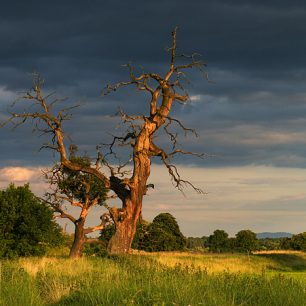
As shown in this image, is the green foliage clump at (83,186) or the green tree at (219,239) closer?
the green foliage clump at (83,186)

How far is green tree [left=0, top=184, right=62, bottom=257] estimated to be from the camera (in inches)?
1603

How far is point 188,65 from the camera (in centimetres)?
3666

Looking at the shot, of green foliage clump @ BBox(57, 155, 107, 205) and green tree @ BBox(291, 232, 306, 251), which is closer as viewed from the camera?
green foliage clump @ BBox(57, 155, 107, 205)

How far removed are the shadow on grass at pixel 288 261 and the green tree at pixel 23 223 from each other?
1943cm

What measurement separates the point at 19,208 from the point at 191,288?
30.3 meters

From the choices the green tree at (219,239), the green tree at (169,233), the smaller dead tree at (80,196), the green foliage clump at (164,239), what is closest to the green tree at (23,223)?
the smaller dead tree at (80,196)

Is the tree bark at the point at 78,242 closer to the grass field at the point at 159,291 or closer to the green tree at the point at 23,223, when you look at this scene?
the green tree at the point at 23,223

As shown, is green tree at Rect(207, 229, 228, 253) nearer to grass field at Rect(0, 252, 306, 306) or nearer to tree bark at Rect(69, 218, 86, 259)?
tree bark at Rect(69, 218, 86, 259)

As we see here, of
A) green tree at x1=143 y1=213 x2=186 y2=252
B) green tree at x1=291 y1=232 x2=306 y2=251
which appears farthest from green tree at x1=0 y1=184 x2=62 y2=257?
green tree at x1=291 y1=232 x2=306 y2=251

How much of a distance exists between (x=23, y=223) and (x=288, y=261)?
83.8 feet

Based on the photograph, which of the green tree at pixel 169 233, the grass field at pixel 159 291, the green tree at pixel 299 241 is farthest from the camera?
the green tree at pixel 299 241

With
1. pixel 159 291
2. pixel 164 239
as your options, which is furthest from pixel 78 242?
pixel 159 291

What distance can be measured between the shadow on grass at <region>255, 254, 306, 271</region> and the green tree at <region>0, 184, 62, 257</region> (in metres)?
19.4

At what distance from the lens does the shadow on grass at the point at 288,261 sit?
51.6 metres
